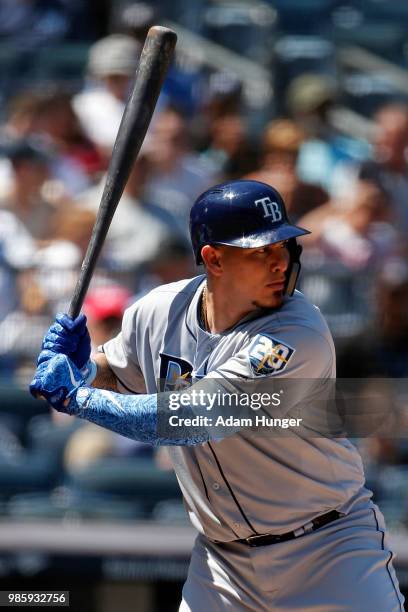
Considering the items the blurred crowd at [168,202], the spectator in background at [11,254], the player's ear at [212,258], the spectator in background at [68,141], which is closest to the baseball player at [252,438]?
the player's ear at [212,258]

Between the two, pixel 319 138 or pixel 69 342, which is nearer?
pixel 69 342

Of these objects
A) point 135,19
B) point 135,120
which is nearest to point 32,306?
point 135,120

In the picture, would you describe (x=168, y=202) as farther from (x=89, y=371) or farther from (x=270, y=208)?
(x=270, y=208)

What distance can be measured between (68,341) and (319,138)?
3.33m

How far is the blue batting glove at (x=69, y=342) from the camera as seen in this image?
2.76 m

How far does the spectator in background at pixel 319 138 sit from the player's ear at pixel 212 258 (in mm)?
2855

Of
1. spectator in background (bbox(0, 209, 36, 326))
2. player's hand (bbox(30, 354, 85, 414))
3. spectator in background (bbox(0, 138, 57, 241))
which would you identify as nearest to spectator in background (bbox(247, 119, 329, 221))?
spectator in background (bbox(0, 138, 57, 241))

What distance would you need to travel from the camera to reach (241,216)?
106 inches

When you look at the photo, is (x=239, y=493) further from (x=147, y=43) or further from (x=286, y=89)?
(x=286, y=89)

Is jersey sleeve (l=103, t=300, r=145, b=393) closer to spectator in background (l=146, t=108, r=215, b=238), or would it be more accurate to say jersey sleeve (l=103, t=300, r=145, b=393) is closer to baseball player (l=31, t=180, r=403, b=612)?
baseball player (l=31, t=180, r=403, b=612)

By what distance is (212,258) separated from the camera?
2.77 meters

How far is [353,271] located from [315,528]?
2250mm

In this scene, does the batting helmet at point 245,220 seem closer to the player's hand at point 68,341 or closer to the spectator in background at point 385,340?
the player's hand at point 68,341

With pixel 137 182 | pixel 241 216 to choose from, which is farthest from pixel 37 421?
pixel 241 216
